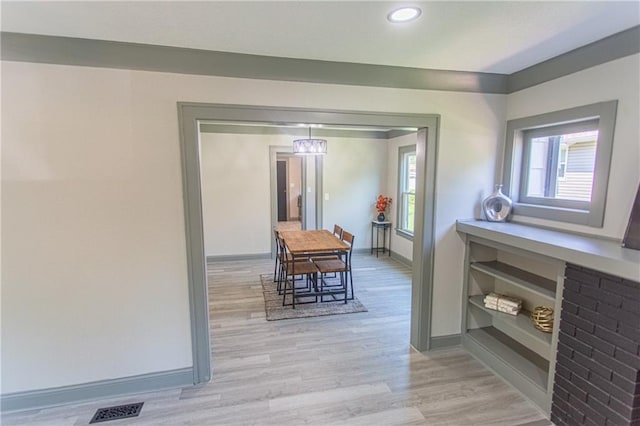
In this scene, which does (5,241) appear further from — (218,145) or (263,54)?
(218,145)

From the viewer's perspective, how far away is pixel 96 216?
2129mm

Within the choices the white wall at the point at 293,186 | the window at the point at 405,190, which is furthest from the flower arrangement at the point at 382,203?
the white wall at the point at 293,186

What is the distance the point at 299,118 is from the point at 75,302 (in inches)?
80.7

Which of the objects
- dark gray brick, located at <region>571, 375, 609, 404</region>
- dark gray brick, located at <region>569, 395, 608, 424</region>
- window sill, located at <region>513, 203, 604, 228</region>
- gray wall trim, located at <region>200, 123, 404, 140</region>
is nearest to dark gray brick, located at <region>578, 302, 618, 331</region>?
dark gray brick, located at <region>571, 375, 609, 404</region>

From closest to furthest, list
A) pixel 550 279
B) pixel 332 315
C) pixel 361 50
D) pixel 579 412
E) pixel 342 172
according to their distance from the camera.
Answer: pixel 579 412 → pixel 361 50 → pixel 550 279 → pixel 332 315 → pixel 342 172

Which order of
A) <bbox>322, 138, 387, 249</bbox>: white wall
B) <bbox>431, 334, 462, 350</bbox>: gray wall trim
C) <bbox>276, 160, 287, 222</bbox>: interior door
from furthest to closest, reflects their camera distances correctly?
<bbox>276, 160, 287, 222</bbox>: interior door
<bbox>322, 138, 387, 249</bbox>: white wall
<bbox>431, 334, 462, 350</bbox>: gray wall trim

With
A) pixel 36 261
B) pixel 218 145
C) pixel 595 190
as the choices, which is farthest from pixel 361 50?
pixel 218 145

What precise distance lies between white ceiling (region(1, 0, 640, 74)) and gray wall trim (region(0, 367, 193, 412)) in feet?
7.67

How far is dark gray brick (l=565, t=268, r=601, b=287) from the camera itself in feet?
5.75

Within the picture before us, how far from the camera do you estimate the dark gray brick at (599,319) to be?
5.52ft

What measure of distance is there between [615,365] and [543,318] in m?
0.60

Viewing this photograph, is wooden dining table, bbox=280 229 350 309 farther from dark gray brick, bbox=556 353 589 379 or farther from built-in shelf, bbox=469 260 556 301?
dark gray brick, bbox=556 353 589 379

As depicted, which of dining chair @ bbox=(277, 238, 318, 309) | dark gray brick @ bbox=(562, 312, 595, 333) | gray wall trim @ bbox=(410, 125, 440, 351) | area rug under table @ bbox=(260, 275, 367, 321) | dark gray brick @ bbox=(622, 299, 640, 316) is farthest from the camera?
dining chair @ bbox=(277, 238, 318, 309)

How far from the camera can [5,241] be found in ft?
6.62
